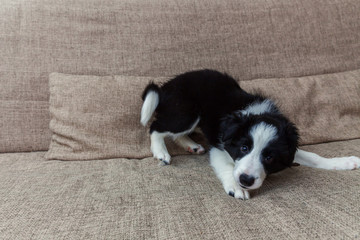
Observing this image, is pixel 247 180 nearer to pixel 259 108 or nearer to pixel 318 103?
pixel 259 108

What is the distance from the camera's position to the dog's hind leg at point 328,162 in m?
1.67

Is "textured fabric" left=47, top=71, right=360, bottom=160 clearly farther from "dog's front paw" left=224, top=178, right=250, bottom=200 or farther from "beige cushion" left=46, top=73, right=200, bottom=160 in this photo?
"dog's front paw" left=224, top=178, right=250, bottom=200

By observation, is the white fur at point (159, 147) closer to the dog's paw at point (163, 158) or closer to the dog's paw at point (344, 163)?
the dog's paw at point (163, 158)

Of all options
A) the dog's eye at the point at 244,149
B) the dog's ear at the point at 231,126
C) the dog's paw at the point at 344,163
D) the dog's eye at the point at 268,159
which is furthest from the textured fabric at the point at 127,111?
the dog's eye at the point at 268,159

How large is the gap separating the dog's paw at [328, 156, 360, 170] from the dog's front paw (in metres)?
0.67

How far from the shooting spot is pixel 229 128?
5.19 feet

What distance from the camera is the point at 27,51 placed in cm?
206

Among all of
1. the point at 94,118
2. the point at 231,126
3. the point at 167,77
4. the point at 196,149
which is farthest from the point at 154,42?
the point at 231,126

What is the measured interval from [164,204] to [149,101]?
2.57 feet

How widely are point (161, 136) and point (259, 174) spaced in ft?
2.81

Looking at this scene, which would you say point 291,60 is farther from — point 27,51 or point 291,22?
point 27,51

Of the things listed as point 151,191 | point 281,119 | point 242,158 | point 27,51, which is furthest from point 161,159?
point 27,51

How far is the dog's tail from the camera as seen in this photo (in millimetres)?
1851

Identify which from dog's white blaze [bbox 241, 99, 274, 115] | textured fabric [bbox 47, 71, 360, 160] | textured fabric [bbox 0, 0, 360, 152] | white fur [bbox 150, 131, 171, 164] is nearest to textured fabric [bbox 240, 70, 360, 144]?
textured fabric [bbox 47, 71, 360, 160]
